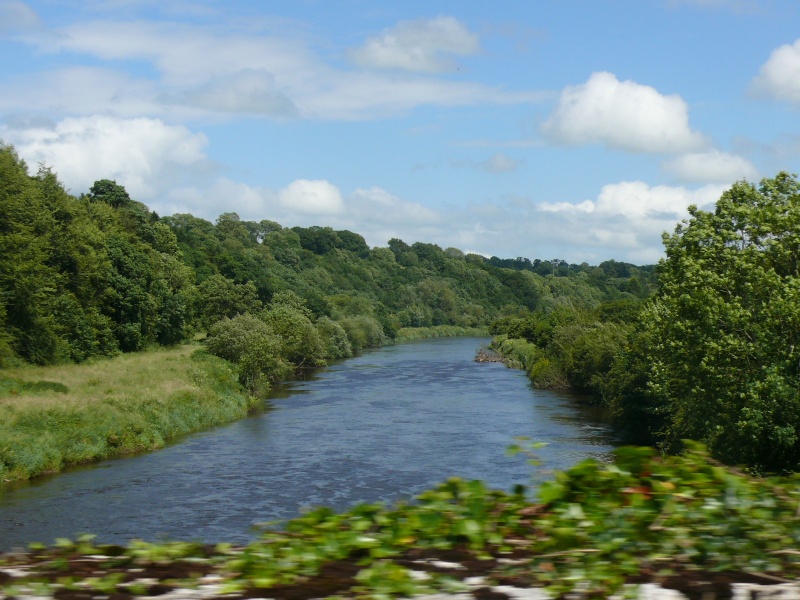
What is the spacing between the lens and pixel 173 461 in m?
30.8

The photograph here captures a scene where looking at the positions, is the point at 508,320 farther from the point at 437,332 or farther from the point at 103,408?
the point at 103,408

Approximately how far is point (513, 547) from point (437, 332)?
4926 inches

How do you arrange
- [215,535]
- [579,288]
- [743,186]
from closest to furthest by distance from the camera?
[215,535] < [743,186] < [579,288]

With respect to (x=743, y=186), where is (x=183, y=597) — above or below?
below

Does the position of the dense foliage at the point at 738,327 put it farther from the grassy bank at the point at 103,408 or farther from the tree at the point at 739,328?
the grassy bank at the point at 103,408

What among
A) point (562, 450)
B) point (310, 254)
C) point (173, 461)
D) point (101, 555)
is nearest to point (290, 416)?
point (173, 461)

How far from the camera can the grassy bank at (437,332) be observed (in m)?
118

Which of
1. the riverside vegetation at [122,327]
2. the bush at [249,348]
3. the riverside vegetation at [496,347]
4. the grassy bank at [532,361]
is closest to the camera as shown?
the riverside vegetation at [496,347]

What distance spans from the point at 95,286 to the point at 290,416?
23.9 m

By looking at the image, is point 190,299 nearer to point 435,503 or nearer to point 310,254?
point 435,503

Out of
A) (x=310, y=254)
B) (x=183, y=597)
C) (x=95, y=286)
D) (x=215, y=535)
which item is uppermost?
(x=310, y=254)

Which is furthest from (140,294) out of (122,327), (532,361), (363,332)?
(363,332)

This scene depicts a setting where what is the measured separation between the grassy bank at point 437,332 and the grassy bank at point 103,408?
67290 millimetres

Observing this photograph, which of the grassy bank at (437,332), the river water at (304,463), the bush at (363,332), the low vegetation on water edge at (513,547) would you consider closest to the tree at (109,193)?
the bush at (363,332)
